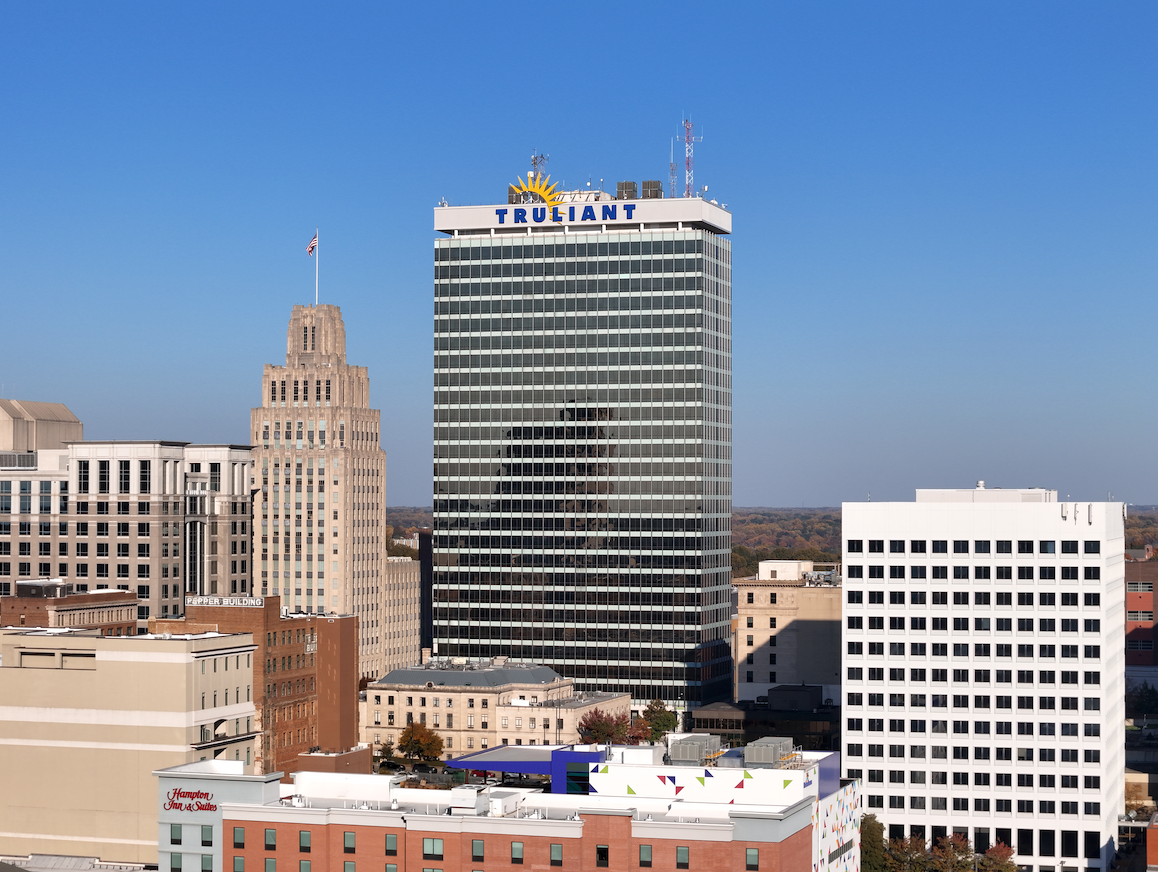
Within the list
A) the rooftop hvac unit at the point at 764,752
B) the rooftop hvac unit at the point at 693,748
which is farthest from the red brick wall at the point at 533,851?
the rooftop hvac unit at the point at 693,748

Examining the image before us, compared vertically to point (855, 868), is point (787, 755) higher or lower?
higher

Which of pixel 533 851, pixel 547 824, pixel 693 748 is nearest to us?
pixel 533 851

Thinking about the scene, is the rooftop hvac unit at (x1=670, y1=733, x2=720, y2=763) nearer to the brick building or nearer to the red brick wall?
the brick building

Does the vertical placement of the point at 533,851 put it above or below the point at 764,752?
below

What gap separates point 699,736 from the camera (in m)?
192

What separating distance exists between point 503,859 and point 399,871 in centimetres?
968

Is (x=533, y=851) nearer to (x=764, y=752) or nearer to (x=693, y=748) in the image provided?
(x=693, y=748)

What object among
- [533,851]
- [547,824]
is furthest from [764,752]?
[533,851]

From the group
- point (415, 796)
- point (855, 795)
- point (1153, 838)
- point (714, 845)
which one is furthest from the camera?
point (855, 795)

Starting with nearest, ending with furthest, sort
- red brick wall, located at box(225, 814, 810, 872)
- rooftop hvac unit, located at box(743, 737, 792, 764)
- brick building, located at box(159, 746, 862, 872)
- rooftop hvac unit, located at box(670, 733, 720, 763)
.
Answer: red brick wall, located at box(225, 814, 810, 872)
brick building, located at box(159, 746, 862, 872)
rooftop hvac unit, located at box(743, 737, 792, 764)
rooftop hvac unit, located at box(670, 733, 720, 763)

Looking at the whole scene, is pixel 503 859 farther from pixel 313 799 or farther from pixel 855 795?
pixel 855 795

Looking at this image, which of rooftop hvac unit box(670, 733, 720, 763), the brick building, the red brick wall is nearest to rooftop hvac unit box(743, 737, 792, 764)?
the brick building

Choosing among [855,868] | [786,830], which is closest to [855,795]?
[855,868]

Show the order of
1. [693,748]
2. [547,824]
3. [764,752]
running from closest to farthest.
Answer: [547,824]
[764,752]
[693,748]
